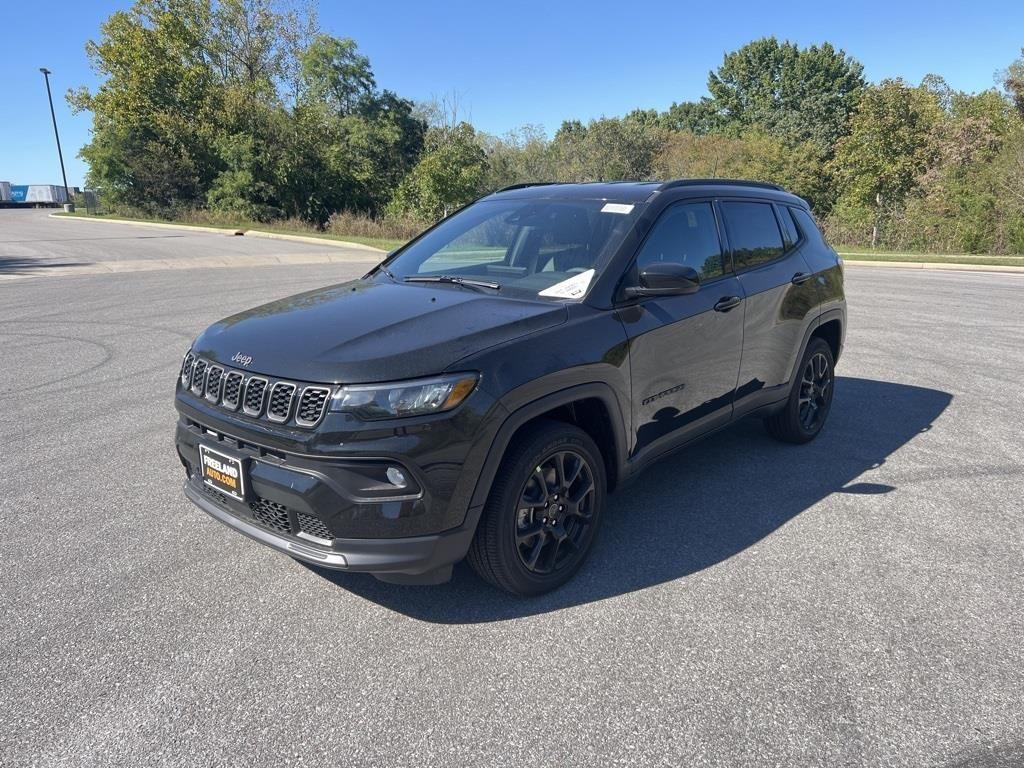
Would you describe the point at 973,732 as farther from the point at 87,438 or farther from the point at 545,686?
the point at 87,438

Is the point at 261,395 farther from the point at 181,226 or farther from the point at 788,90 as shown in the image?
the point at 788,90

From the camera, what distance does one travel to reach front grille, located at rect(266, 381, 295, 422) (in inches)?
106

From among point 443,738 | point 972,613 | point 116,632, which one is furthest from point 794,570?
point 116,632

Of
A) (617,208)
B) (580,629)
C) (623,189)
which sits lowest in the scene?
(580,629)

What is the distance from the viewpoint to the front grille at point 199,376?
3.13 metres

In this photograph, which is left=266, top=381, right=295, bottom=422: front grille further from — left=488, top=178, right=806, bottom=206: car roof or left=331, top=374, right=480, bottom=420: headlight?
left=488, top=178, right=806, bottom=206: car roof

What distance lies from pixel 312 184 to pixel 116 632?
39845 mm

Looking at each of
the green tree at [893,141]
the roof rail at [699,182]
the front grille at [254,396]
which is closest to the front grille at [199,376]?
the front grille at [254,396]

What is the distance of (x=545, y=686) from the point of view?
261cm

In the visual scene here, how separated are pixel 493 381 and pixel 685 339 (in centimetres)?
141

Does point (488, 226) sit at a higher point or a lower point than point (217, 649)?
higher

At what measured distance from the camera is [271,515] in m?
2.86

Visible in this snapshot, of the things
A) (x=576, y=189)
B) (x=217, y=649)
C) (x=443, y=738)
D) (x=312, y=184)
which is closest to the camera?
(x=443, y=738)

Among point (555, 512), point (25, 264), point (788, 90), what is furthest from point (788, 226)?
point (788, 90)
